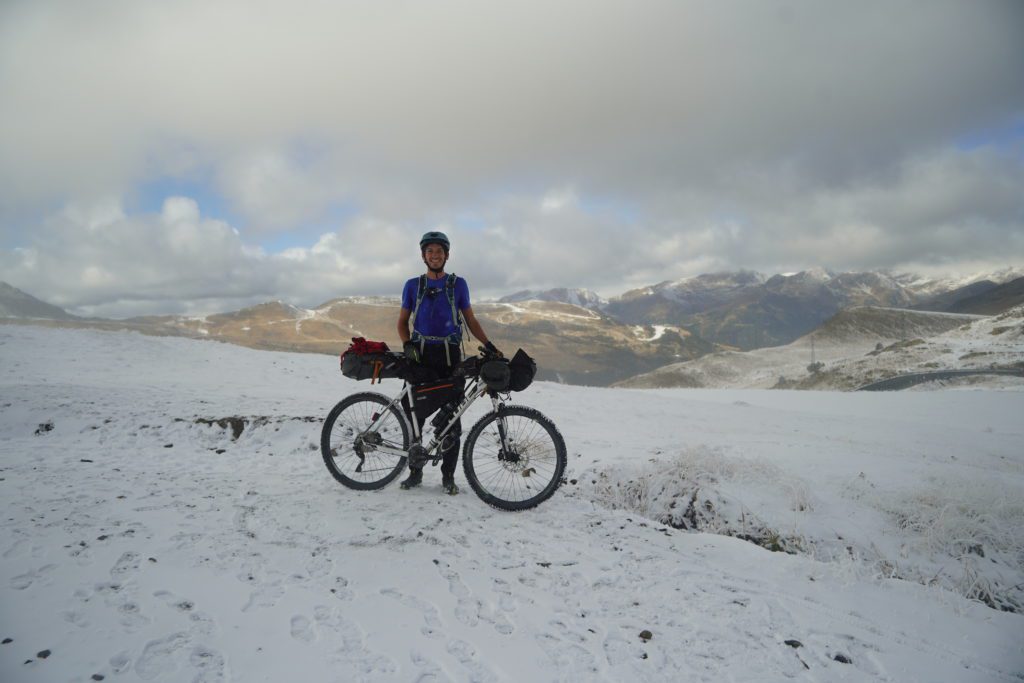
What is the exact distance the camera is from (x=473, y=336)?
20.7 ft

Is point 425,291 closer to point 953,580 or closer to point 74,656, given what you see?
point 74,656

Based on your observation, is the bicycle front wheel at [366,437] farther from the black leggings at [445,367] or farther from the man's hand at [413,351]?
the man's hand at [413,351]

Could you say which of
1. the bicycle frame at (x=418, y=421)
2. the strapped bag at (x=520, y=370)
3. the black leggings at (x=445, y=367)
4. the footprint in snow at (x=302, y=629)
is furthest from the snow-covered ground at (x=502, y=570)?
the strapped bag at (x=520, y=370)

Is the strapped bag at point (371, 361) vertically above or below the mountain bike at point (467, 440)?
above

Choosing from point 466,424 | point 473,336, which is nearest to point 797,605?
point 473,336

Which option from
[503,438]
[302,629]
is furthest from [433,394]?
[302,629]

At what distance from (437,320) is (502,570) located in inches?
120

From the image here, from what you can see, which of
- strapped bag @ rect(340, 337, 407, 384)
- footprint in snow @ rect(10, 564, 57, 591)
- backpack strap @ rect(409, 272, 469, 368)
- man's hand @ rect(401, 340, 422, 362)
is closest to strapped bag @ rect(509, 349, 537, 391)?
backpack strap @ rect(409, 272, 469, 368)

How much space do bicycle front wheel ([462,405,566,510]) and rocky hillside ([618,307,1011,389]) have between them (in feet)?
210

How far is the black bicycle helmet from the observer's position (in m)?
6.14

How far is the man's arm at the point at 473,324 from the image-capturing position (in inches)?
244

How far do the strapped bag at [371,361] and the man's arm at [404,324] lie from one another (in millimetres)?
243

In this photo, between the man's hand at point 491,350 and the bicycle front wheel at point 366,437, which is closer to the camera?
the man's hand at point 491,350

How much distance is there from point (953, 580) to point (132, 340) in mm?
27873
